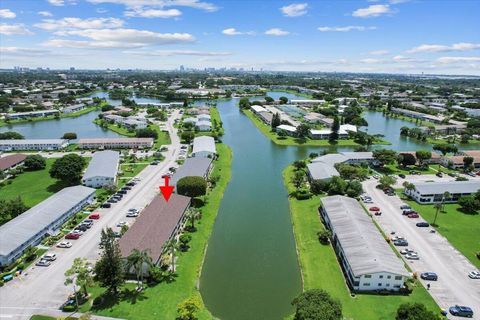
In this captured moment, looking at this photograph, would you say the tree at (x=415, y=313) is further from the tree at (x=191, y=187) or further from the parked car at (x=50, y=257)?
the parked car at (x=50, y=257)

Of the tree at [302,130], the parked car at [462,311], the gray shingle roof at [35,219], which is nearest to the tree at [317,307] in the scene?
the parked car at [462,311]

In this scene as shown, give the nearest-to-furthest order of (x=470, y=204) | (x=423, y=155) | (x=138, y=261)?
(x=138, y=261), (x=470, y=204), (x=423, y=155)

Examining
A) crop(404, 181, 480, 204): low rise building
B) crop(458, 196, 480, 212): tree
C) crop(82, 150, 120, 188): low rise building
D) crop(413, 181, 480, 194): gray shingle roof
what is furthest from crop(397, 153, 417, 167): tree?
crop(82, 150, 120, 188): low rise building

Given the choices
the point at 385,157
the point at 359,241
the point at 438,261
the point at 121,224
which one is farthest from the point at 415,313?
the point at 385,157

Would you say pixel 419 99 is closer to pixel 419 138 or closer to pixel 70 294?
pixel 419 138

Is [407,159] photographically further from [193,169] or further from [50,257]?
[50,257]

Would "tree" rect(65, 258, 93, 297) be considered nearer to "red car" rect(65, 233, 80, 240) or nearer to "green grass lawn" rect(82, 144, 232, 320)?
"green grass lawn" rect(82, 144, 232, 320)

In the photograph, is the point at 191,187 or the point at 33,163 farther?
the point at 33,163
